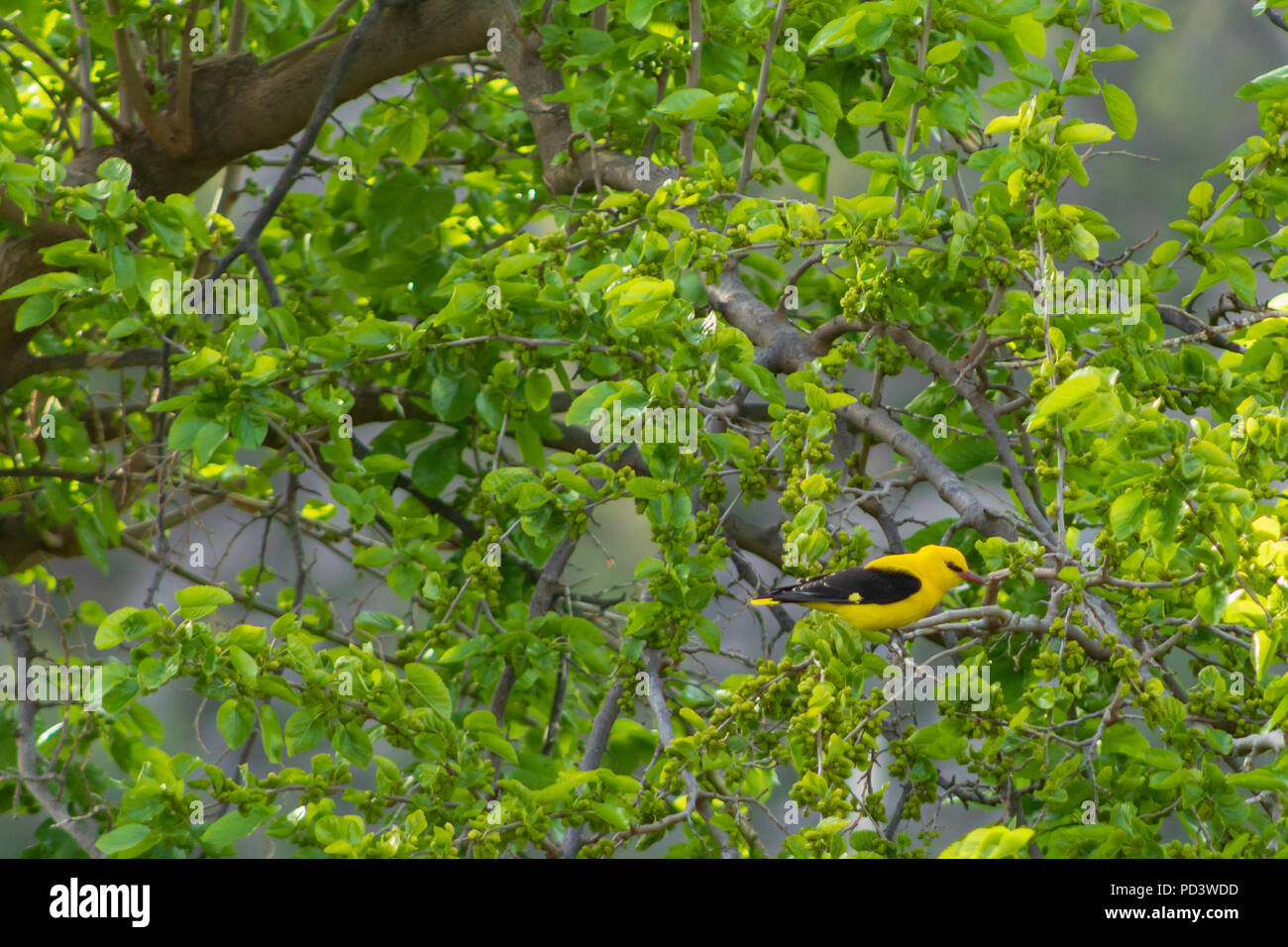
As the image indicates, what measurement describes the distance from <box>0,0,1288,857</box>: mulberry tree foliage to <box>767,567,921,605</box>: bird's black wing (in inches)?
1.9

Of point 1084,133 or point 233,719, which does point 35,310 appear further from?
point 1084,133

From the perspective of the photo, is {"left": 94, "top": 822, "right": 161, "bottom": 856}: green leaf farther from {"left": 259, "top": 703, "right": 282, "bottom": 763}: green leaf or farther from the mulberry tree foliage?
{"left": 259, "top": 703, "right": 282, "bottom": 763}: green leaf

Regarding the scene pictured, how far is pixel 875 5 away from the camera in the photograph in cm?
223

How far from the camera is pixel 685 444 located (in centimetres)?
203

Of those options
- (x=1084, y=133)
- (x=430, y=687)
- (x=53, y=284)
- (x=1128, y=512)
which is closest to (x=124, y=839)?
(x=430, y=687)

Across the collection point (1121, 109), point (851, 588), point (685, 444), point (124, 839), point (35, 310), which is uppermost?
point (1121, 109)

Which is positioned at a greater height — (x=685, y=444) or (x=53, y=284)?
(x=53, y=284)

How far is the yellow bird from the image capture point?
80.3 inches

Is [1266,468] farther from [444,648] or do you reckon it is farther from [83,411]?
[83,411]

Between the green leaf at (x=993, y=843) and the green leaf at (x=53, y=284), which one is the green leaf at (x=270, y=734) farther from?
the green leaf at (x=993, y=843)

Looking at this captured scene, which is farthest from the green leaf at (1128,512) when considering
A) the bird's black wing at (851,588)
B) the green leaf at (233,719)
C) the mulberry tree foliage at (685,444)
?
the green leaf at (233,719)

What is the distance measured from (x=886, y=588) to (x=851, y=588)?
11cm

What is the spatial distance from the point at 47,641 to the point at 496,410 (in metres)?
2.67

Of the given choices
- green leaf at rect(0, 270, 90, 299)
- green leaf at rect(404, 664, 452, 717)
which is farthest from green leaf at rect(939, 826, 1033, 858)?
green leaf at rect(0, 270, 90, 299)
